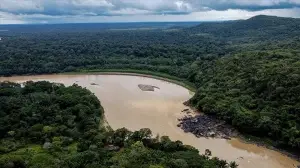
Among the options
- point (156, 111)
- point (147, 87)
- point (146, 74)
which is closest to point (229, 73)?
point (156, 111)

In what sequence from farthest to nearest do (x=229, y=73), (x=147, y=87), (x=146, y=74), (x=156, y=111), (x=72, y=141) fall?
(x=146, y=74) < (x=147, y=87) < (x=229, y=73) < (x=156, y=111) < (x=72, y=141)

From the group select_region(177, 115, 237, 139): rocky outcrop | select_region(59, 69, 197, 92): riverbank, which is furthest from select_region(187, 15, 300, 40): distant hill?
select_region(177, 115, 237, 139): rocky outcrop

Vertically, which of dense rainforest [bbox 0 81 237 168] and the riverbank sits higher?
dense rainforest [bbox 0 81 237 168]

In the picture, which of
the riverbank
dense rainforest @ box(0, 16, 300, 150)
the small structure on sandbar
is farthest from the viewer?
the riverbank

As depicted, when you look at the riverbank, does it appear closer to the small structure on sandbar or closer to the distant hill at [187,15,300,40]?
the small structure on sandbar

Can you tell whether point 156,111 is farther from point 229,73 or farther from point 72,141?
point 72,141

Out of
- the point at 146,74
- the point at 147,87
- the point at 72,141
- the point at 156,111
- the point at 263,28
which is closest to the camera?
the point at 72,141

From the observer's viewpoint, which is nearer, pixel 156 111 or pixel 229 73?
pixel 156 111
